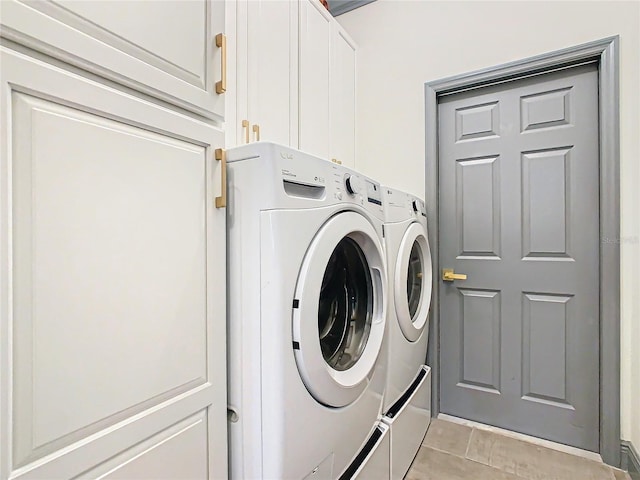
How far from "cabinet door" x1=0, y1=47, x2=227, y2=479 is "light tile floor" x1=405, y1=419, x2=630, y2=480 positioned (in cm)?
119

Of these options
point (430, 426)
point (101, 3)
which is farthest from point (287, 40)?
point (430, 426)

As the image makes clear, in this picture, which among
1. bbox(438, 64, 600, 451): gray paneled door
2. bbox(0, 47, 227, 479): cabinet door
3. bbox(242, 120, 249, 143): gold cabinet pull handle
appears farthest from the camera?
bbox(438, 64, 600, 451): gray paneled door

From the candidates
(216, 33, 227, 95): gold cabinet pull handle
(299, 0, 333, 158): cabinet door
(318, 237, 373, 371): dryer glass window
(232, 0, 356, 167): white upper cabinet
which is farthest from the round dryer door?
(299, 0, 333, 158): cabinet door

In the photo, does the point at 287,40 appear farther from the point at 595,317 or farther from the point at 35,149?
the point at 595,317

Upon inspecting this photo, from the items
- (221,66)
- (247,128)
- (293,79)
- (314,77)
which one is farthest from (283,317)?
(314,77)

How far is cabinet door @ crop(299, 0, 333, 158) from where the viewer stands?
1634mm

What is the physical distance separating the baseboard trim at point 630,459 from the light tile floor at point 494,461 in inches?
1.3

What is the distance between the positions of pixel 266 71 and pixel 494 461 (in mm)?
2053

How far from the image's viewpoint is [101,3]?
0.64 meters

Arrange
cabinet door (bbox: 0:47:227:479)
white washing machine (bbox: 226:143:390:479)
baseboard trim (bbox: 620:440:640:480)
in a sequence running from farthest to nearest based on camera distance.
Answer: baseboard trim (bbox: 620:440:640:480), white washing machine (bbox: 226:143:390:479), cabinet door (bbox: 0:47:227:479)

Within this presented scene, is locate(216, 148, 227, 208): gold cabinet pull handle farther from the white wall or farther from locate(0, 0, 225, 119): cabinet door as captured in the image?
the white wall

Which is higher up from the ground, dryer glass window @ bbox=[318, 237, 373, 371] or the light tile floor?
dryer glass window @ bbox=[318, 237, 373, 371]

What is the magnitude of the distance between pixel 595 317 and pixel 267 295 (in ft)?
5.83

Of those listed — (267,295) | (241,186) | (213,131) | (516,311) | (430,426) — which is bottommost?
(430,426)
